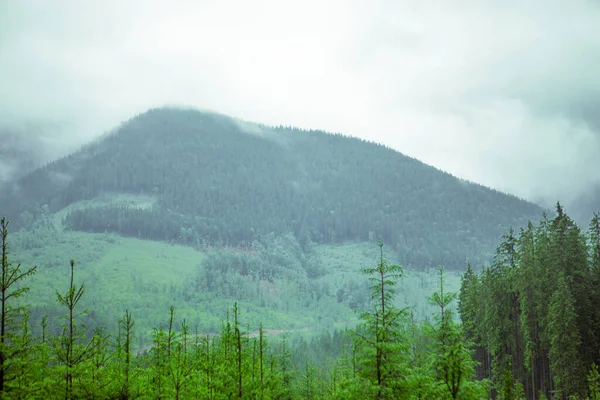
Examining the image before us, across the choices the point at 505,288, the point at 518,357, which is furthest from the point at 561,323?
the point at 518,357

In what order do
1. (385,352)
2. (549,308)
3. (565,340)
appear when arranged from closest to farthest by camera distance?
1. (385,352)
2. (565,340)
3. (549,308)

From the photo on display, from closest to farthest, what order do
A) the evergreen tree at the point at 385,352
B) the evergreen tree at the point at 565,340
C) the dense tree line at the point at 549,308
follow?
the evergreen tree at the point at 385,352, the evergreen tree at the point at 565,340, the dense tree line at the point at 549,308

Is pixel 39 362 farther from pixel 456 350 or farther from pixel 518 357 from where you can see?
pixel 518 357

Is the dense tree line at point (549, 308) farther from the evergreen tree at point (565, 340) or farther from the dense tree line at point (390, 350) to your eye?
the dense tree line at point (390, 350)

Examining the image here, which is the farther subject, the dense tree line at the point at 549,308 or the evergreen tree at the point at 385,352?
the dense tree line at the point at 549,308

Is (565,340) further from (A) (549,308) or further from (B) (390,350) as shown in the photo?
(B) (390,350)

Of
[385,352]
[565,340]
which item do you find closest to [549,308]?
[565,340]

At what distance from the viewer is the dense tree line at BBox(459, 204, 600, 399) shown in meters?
43.4

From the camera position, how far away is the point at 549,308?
45.4 metres

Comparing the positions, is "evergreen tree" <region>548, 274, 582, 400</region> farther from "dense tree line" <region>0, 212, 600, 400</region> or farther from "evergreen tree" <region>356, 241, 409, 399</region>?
"evergreen tree" <region>356, 241, 409, 399</region>

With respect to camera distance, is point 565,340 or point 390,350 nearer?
point 390,350

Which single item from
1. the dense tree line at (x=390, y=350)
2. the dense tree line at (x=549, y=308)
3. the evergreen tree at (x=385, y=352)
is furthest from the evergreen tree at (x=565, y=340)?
the evergreen tree at (x=385, y=352)

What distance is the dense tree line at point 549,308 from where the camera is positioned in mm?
43406

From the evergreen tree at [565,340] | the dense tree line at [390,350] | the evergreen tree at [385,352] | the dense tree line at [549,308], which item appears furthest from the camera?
the dense tree line at [549,308]
